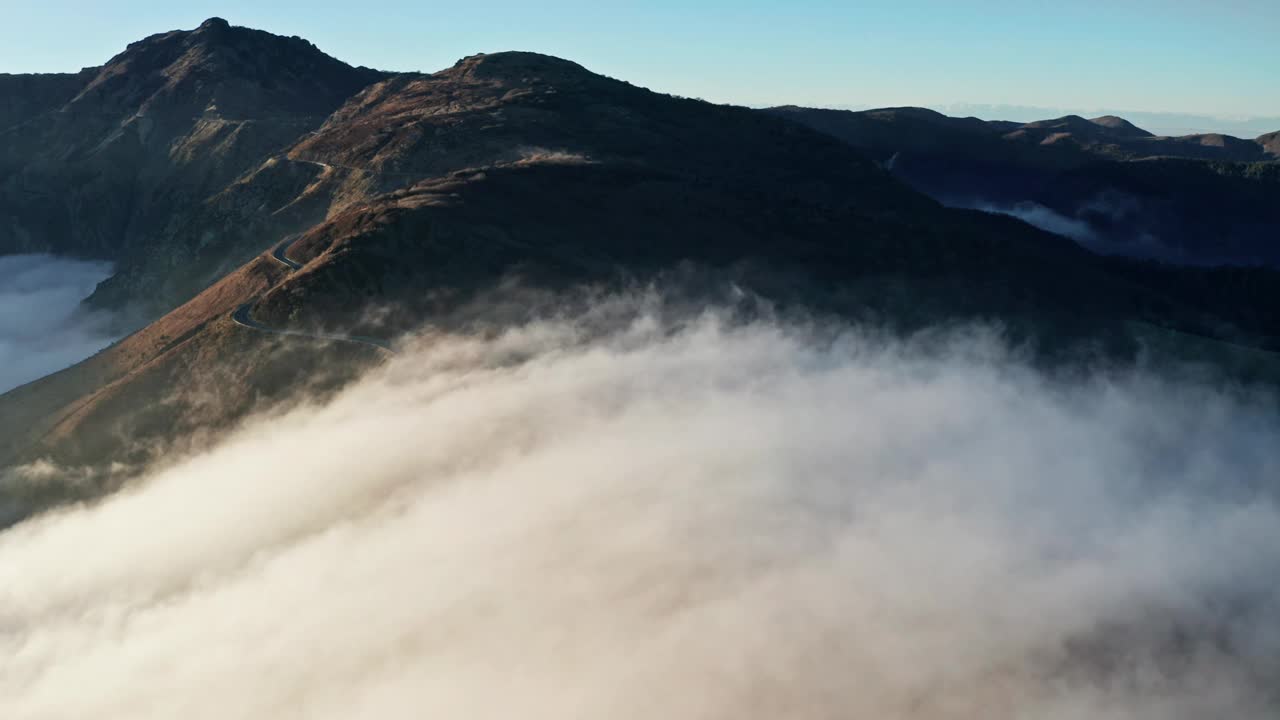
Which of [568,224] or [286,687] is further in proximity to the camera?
[568,224]

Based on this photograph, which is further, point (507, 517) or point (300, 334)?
point (507, 517)

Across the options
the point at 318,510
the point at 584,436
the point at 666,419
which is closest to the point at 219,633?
the point at 318,510

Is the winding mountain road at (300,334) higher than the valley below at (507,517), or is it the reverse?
the winding mountain road at (300,334)

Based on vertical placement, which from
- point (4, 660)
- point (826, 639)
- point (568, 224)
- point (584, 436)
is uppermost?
point (568, 224)

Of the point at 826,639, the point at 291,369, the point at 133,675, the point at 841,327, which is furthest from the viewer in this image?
the point at 841,327

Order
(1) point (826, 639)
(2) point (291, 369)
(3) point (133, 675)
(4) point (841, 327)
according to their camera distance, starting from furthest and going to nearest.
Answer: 1. (4) point (841, 327)
2. (1) point (826, 639)
3. (2) point (291, 369)
4. (3) point (133, 675)

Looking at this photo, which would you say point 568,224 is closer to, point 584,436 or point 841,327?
point 584,436

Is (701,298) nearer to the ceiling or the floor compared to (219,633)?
nearer to the ceiling

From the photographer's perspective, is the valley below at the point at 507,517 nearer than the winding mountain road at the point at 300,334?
Yes

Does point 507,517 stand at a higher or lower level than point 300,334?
lower

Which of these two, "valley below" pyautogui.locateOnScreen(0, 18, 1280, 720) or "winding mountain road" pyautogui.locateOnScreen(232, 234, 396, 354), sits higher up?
"winding mountain road" pyautogui.locateOnScreen(232, 234, 396, 354)

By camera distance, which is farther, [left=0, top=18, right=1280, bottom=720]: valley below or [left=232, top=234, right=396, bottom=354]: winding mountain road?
[left=232, top=234, right=396, bottom=354]: winding mountain road
